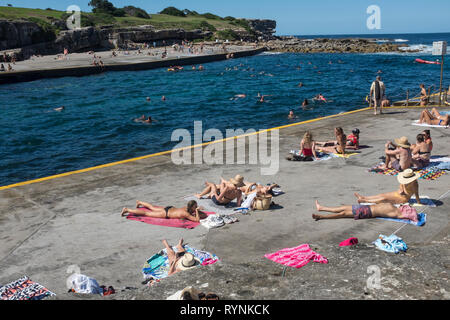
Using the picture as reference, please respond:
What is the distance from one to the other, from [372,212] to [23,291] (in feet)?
22.3

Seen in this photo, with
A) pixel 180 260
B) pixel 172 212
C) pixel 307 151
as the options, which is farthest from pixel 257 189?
pixel 307 151

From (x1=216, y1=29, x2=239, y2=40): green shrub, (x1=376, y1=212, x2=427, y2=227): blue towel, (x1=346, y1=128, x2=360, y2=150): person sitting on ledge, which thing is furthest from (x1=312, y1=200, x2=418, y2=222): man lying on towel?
(x1=216, y1=29, x2=239, y2=40): green shrub

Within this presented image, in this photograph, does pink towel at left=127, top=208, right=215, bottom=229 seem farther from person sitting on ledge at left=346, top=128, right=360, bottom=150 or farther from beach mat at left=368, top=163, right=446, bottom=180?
person sitting on ledge at left=346, top=128, right=360, bottom=150

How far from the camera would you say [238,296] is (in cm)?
591

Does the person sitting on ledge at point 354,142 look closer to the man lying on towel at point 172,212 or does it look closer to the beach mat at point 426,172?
the beach mat at point 426,172

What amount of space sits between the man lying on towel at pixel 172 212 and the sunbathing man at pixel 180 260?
1.59 metres

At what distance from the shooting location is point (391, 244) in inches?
289

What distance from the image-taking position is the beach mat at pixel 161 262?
7.31m

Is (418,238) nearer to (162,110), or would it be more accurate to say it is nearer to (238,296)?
(238,296)

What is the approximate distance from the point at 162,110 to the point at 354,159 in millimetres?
21597

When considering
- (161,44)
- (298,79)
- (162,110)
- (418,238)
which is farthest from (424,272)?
(161,44)

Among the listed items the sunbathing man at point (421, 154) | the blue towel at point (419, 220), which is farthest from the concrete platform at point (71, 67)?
the blue towel at point (419, 220)

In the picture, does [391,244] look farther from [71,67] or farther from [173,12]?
[173,12]

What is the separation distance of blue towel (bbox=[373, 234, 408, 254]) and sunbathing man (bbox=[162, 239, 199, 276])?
10.6 feet
